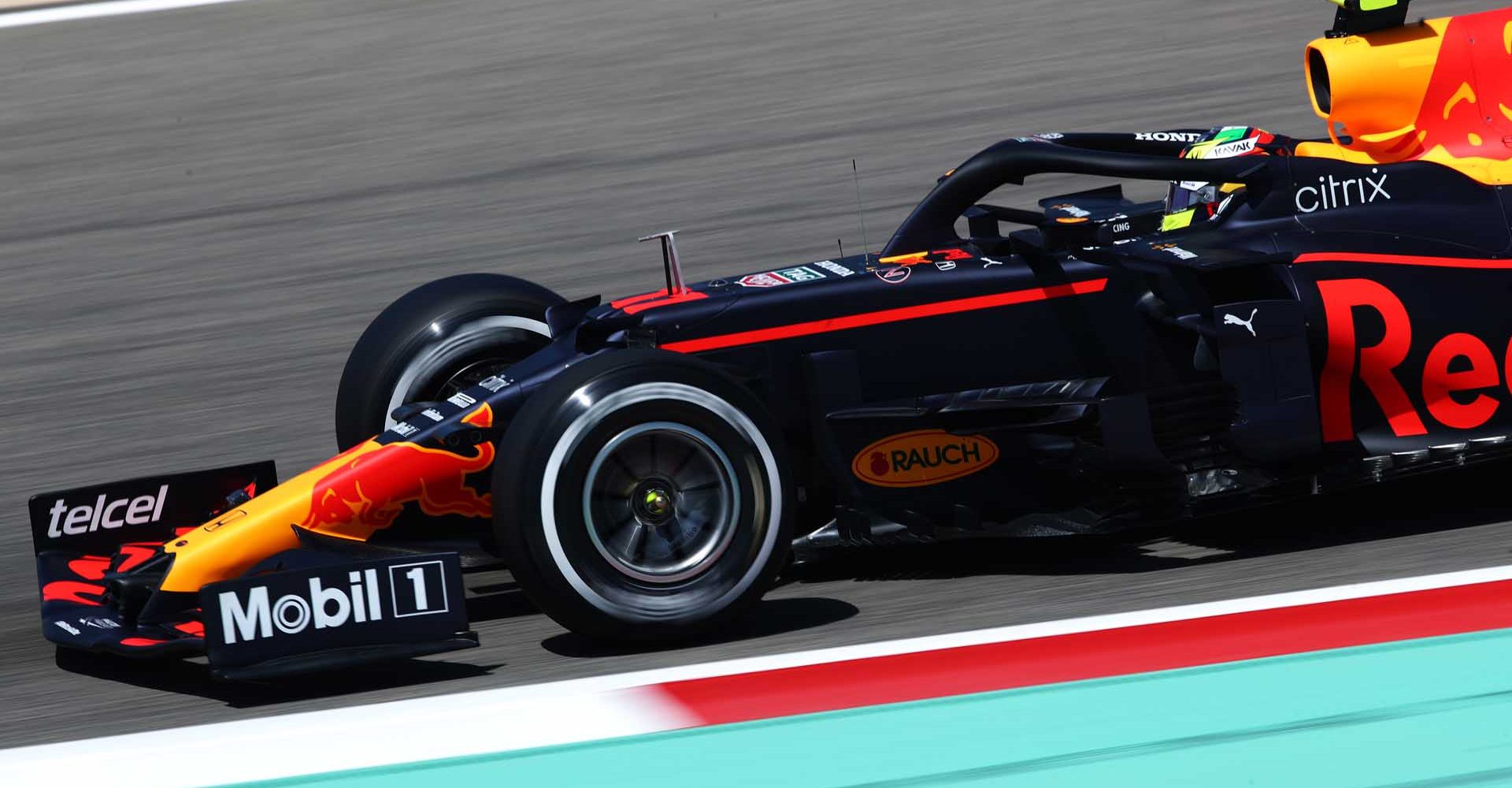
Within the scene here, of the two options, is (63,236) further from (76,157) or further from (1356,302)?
(1356,302)

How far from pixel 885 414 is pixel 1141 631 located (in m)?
0.81

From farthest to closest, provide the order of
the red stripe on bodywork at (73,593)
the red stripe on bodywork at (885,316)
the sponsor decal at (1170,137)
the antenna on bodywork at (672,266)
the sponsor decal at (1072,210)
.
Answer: the sponsor decal at (1072,210) → the sponsor decal at (1170,137) → the antenna on bodywork at (672,266) → the red stripe on bodywork at (885,316) → the red stripe on bodywork at (73,593)

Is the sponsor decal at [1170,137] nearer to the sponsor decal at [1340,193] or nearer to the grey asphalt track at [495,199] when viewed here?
the sponsor decal at [1340,193]

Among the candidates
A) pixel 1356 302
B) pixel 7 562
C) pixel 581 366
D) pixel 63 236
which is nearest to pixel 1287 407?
pixel 1356 302

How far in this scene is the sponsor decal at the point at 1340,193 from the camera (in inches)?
195

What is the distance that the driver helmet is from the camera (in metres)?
5.25

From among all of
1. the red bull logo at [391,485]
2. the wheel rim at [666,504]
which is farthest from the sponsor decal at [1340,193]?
the red bull logo at [391,485]

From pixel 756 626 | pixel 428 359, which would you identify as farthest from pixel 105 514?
pixel 756 626

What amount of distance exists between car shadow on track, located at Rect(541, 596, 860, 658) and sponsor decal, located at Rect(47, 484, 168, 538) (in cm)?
111

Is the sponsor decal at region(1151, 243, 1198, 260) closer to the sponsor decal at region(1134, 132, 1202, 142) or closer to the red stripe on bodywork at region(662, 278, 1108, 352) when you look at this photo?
the red stripe on bodywork at region(662, 278, 1108, 352)

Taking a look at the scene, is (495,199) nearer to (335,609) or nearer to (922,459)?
(922,459)

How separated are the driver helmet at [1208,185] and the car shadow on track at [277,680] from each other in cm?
233

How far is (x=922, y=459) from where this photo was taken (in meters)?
4.62

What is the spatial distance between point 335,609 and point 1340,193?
110 inches
